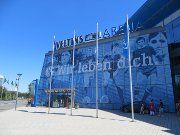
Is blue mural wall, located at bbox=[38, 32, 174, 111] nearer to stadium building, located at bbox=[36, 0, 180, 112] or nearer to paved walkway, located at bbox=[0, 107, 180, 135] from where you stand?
stadium building, located at bbox=[36, 0, 180, 112]

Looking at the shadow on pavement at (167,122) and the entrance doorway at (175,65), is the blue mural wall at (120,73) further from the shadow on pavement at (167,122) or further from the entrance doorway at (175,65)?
the shadow on pavement at (167,122)

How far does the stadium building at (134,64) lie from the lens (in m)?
32.9

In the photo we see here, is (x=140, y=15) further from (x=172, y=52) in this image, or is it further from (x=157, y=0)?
(x=172, y=52)

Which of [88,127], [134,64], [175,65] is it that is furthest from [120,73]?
[88,127]

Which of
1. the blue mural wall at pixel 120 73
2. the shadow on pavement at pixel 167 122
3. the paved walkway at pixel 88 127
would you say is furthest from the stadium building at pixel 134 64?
the paved walkway at pixel 88 127

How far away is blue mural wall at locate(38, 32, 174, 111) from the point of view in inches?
1294

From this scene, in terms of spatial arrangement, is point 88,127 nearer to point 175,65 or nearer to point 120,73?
point 120,73

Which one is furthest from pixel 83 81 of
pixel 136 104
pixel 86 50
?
pixel 136 104

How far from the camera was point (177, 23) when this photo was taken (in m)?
32.8

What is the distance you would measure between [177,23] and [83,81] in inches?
750

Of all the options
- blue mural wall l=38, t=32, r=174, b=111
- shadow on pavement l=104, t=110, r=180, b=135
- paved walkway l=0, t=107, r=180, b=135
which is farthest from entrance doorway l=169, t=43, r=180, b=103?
paved walkway l=0, t=107, r=180, b=135

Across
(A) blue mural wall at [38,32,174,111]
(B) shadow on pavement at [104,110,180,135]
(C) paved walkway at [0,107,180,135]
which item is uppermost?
(A) blue mural wall at [38,32,174,111]

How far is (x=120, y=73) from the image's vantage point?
37.3m

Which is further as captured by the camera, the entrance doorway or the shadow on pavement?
the entrance doorway
